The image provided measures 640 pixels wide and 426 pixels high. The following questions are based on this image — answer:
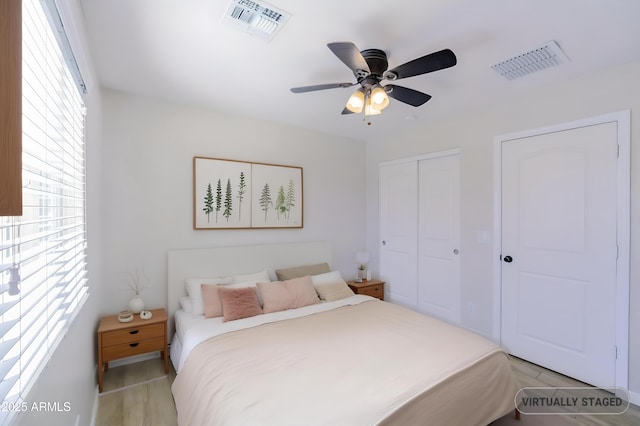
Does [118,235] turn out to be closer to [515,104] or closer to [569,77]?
[515,104]

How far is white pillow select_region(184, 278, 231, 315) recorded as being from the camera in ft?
8.84

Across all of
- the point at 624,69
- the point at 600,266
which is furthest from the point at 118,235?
the point at 624,69

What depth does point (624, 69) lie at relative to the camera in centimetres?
225

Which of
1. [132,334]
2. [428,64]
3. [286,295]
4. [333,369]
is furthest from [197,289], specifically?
[428,64]

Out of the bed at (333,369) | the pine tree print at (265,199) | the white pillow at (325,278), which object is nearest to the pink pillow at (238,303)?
the bed at (333,369)

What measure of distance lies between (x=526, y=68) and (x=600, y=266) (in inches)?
68.0

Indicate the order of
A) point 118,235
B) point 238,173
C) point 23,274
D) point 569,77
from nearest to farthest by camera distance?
point 23,274
point 569,77
point 118,235
point 238,173

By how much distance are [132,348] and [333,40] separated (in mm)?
2853

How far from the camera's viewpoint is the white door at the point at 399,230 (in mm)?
3891

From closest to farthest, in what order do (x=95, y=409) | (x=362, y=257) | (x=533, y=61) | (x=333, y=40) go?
1. (x=333, y=40)
2. (x=95, y=409)
3. (x=533, y=61)
4. (x=362, y=257)

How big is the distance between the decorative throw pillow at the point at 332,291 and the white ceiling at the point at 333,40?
196cm

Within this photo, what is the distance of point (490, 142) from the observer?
3.08 meters

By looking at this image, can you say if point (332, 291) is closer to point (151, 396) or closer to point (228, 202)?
point (228, 202)

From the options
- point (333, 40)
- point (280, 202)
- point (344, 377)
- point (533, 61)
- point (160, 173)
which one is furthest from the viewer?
point (280, 202)
